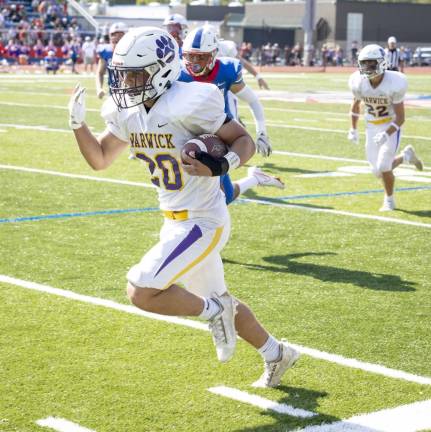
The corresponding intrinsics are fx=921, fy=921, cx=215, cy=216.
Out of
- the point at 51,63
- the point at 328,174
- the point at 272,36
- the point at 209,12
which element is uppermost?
the point at 209,12

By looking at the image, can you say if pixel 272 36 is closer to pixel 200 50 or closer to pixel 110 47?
pixel 110 47

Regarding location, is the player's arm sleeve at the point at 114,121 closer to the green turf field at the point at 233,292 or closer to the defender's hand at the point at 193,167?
the defender's hand at the point at 193,167

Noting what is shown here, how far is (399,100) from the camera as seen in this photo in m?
8.91

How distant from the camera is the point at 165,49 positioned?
4113 mm

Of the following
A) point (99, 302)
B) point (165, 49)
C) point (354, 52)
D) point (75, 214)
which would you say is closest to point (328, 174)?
point (75, 214)

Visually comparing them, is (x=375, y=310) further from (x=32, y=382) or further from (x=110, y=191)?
(x=110, y=191)

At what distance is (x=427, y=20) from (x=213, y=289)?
214 feet

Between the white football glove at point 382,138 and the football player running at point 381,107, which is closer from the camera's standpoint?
the football player running at point 381,107

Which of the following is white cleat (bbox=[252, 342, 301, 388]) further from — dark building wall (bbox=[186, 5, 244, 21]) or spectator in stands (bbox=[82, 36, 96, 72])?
dark building wall (bbox=[186, 5, 244, 21])

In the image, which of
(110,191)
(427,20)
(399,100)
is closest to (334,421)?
(399,100)

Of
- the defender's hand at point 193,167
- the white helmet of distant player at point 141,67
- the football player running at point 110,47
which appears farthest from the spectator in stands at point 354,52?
the defender's hand at point 193,167

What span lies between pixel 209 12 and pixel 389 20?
16450mm

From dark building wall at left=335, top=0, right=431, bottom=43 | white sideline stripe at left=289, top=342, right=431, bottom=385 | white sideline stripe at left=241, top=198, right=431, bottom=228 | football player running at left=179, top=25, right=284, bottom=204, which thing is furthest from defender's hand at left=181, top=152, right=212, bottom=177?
dark building wall at left=335, top=0, right=431, bottom=43

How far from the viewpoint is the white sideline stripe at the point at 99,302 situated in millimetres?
5203
